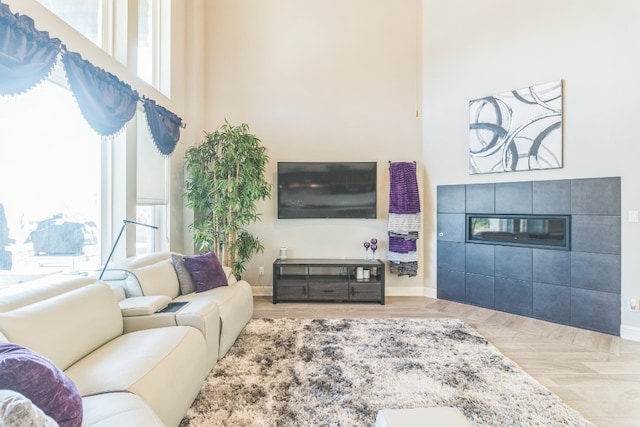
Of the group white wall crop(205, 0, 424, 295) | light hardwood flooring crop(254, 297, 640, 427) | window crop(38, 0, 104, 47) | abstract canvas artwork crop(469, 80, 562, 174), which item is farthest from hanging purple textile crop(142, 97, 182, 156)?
abstract canvas artwork crop(469, 80, 562, 174)

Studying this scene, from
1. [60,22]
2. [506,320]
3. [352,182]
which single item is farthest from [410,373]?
[60,22]

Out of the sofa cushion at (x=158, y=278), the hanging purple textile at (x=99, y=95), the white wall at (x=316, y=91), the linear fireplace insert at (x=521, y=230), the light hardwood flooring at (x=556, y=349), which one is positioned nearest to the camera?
the light hardwood flooring at (x=556, y=349)

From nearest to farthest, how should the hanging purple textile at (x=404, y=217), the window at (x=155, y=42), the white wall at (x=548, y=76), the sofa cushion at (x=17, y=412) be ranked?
the sofa cushion at (x=17, y=412) < the white wall at (x=548, y=76) < the window at (x=155, y=42) < the hanging purple textile at (x=404, y=217)

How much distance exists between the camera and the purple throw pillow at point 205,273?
3.04m

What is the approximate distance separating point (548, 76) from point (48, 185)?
16.2 ft

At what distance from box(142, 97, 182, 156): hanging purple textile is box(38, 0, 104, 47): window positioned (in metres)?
0.64

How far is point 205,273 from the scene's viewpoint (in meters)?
3.07

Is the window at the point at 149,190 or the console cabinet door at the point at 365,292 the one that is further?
the console cabinet door at the point at 365,292

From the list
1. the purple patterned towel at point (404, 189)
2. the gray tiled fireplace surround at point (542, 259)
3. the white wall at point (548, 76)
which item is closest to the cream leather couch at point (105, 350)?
the purple patterned towel at point (404, 189)

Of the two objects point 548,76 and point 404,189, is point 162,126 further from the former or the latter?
point 548,76

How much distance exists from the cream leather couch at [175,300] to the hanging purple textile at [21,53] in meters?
1.39

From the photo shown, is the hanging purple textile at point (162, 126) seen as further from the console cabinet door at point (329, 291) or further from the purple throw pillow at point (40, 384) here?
the purple throw pillow at point (40, 384)

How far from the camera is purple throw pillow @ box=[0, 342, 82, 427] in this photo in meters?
1.00

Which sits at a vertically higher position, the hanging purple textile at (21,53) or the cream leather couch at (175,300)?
the hanging purple textile at (21,53)
